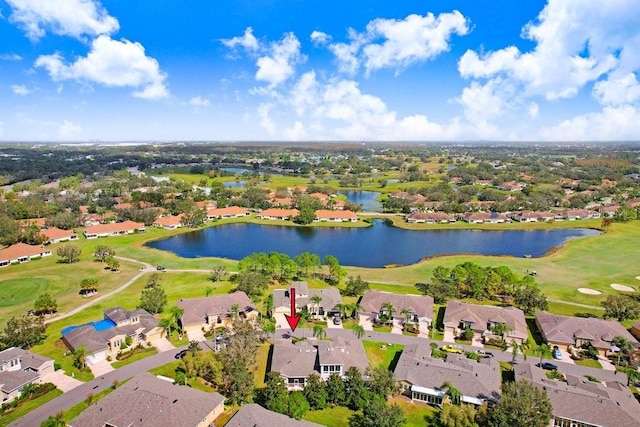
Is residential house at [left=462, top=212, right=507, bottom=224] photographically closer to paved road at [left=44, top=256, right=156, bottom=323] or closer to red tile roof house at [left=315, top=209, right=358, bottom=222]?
red tile roof house at [left=315, top=209, right=358, bottom=222]

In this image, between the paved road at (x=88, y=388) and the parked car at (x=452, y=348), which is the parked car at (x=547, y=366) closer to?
the parked car at (x=452, y=348)

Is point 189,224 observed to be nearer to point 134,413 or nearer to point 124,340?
point 124,340

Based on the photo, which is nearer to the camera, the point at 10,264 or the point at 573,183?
the point at 10,264

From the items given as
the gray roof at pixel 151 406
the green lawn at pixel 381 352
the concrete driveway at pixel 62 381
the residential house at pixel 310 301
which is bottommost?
the green lawn at pixel 381 352

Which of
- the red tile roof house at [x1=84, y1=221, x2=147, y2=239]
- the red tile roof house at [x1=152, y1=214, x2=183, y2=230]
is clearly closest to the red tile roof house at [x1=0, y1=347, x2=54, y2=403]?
the red tile roof house at [x1=84, y1=221, x2=147, y2=239]

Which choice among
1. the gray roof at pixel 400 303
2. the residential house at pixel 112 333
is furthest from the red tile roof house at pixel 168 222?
the gray roof at pixel 400 303

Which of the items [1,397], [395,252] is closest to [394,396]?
[1,397]

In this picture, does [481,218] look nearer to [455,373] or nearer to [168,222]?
[455,373]
